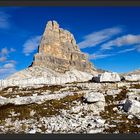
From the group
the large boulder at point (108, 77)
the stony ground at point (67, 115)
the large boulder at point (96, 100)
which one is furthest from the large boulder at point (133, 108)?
the large boulder at point (108, 77)

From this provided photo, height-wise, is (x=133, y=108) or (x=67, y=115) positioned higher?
(x=133, y=108)

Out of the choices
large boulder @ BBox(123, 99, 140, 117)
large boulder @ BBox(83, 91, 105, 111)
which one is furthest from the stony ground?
large boulder @ BBox(123, 99, 140, 117)

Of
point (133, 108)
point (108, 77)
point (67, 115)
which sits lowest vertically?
point (67, 115)

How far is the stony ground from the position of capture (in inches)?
1033

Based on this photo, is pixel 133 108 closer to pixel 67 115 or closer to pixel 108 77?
pixel 67 115

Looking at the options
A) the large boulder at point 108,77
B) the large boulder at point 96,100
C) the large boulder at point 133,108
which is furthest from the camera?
the large boulder at point 108,77

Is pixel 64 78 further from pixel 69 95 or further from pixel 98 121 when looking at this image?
pixel 98 121

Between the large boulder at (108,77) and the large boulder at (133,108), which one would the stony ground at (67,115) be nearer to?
the large boulder at (133,108)

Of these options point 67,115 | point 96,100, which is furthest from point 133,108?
point 67,115

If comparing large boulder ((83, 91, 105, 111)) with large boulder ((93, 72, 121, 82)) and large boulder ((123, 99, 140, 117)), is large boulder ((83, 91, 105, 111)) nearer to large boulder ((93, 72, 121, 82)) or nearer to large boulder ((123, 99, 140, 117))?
large boulder ((123, 99, 140, 117))

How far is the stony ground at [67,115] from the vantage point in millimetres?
26234

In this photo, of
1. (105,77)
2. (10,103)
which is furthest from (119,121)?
(105,77)

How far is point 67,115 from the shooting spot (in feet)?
98.9

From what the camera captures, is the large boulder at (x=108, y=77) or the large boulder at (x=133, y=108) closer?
the large boulder at (x=133, y=108)
